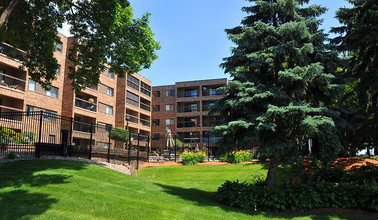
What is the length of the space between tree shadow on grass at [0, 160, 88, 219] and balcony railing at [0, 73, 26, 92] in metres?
18.0

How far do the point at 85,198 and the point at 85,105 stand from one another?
32037 millimetres

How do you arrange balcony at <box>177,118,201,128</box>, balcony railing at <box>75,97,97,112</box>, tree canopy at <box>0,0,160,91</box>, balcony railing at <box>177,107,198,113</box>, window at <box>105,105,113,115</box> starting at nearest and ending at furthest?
1. tree canopy at <box>0,0,160,91</box>
2. balcony railing at <box>75,97,97,112</box>
3. window at <box>105,105,113,115</box>
4. balcony at <box>177,118,201,128</box>
5. balcony railing at <box>177,107,198,113</box>

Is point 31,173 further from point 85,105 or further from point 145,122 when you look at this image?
point 145,122

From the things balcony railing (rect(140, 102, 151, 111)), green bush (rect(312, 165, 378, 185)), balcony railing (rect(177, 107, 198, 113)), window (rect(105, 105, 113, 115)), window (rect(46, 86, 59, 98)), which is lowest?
green bush (rect(312, 165, 378, 185))

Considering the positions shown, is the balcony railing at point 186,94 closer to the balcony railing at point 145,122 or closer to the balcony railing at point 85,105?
the balcony railing at point 145,122

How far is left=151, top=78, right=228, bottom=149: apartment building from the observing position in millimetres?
52188

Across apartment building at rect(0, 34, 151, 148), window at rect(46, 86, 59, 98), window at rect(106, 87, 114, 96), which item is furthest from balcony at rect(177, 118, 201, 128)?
window at rect(46, 86, 59, 98)

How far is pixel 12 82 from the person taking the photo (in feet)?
89.1

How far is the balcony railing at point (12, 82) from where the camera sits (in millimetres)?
25422

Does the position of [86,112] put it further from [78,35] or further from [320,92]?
[320,92]

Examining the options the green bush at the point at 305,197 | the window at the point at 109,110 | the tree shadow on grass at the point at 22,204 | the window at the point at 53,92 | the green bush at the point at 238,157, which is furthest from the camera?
the window at the point at 109,110

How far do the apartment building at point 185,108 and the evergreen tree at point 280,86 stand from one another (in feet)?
132

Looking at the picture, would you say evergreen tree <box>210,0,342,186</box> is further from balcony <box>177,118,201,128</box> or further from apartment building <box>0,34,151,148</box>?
balcony <box>177,118,201,128</box>

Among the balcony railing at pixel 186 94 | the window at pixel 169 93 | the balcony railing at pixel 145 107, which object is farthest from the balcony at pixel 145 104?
the balcony railing at pixel 186 94
